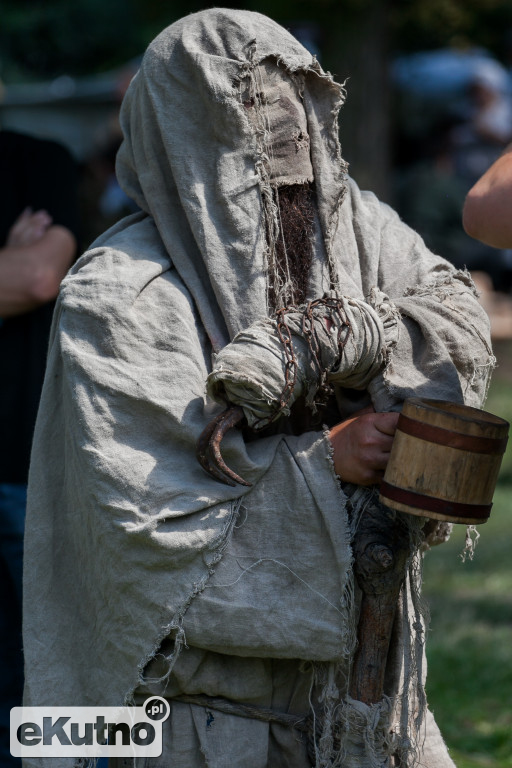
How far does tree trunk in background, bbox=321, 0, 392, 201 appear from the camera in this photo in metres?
8.62

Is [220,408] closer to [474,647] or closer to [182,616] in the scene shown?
[182,616]

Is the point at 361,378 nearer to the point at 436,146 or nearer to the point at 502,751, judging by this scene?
the point at 502,751

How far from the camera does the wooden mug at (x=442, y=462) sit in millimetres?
2160

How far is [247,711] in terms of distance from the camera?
96.0 inches

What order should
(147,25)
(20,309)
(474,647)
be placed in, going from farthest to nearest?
1. (147,25)
2. (474,647)
3. (20,309)

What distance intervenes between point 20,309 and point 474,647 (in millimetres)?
2810

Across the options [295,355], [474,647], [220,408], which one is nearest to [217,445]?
[220,408]

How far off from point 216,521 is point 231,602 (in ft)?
0.61

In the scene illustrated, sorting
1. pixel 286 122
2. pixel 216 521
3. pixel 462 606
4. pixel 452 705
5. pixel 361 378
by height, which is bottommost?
pixel 462 606

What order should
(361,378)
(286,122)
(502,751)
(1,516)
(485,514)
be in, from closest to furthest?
(485,514)
(361,378)
(286,122)
(1,516)
(502,751)

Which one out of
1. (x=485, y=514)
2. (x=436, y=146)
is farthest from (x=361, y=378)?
(x=436, y=146)

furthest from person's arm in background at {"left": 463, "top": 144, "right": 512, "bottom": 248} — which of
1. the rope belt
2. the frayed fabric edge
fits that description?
the rope belt

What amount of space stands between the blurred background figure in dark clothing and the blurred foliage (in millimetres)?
4944

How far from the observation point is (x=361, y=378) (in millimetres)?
2395
